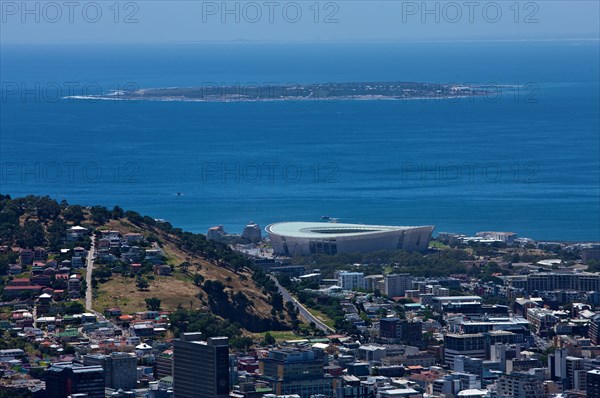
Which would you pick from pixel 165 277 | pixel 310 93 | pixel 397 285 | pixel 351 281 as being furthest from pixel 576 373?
pixel 310 93

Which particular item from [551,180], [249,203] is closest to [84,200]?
[249,203]

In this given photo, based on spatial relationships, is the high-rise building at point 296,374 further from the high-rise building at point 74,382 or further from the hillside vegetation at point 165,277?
the hillside vegetation at point 165,277

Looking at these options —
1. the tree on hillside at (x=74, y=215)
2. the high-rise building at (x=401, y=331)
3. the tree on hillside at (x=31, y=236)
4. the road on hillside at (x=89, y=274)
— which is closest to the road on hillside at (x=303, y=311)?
the high-rise building at (x=401, y=331)

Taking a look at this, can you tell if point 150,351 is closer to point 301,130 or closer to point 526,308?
point 526,308

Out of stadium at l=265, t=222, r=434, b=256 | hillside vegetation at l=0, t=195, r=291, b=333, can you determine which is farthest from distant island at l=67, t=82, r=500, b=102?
hillside vegetation at l=0, t=195, r=291, b=333

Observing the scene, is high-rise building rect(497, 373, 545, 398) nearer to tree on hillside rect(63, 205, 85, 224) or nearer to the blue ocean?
tree on hillside rect(63, 205, 85, 224)

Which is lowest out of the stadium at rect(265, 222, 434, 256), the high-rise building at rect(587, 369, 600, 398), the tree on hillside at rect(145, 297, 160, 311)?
the high-rise building at rect(587, 369, 600, 398)
